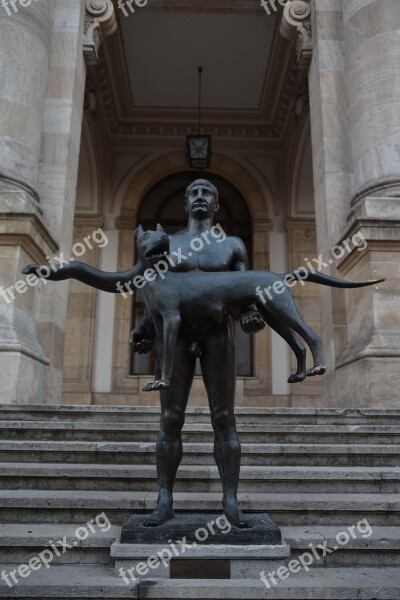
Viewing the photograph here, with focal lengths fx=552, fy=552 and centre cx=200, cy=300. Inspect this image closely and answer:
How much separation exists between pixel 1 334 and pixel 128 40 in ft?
26.8

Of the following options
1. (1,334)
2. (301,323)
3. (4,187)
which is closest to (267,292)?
(301,323)

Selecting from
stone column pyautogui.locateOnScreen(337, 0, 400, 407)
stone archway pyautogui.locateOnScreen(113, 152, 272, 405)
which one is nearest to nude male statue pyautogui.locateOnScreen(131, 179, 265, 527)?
stone column pyautogui.locateOnScreen(337, 0, 400, 407)

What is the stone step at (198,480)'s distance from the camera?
4.02m

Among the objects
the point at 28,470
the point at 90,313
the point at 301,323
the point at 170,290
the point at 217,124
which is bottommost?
the point at 28,470

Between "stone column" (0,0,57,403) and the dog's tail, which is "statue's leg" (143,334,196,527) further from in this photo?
"stone column" (0,0,57,403)

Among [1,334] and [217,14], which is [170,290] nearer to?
[1,334]

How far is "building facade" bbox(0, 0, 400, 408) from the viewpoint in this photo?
6863mm

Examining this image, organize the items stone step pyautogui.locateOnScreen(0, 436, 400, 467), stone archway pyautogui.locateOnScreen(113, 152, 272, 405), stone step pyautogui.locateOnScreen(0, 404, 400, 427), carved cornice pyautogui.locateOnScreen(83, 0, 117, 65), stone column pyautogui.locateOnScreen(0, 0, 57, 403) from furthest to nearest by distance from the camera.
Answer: stone archway pyautogui.locateOnScreen(113, 152, 272, 405)
carved cornice pyautogui.locateOnScreen(83, 0, 117, 65)
stone column pyautogui.locateOnScreen(0, 0, 57, 403)
stone step pyautogui.locateOnScreen(0, 404, 400, 427)
stone step pyautogui.locateOnScreen(0, 436, 400, 467)

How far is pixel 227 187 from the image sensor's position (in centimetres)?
1475

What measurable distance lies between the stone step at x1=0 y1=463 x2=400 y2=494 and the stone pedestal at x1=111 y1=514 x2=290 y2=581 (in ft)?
3.43

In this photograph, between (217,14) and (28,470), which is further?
(217,14)

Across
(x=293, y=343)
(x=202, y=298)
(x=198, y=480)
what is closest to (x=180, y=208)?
(x=198, y=480)

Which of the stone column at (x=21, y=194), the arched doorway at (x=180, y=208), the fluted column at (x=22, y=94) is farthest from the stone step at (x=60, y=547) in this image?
the arched doorway at (x=180, y=208)

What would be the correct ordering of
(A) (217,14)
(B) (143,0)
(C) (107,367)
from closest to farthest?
(B) (143,0)
(A) (217,14)
(C) (107,367)
